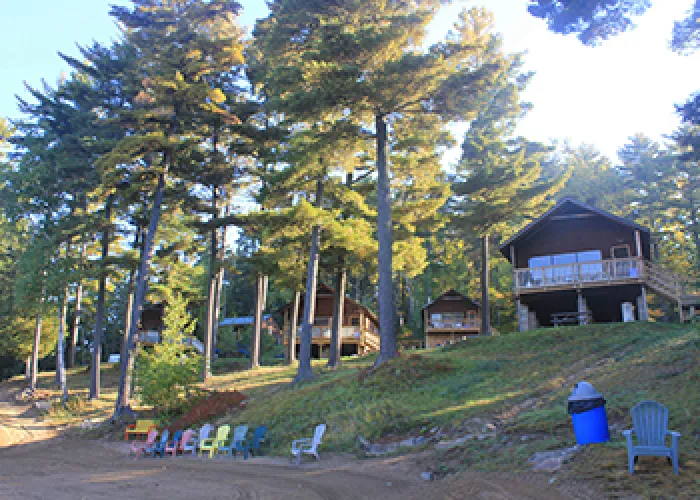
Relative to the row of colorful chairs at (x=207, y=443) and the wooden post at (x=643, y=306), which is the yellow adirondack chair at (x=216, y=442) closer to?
the row of colorful chairs at (x=207, y=443)

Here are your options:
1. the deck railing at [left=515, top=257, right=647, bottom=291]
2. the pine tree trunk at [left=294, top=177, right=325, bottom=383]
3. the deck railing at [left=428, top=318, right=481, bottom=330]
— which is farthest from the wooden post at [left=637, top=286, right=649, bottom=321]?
the pine tree trunk at [left=294, top=177, right=325, bottom=383]

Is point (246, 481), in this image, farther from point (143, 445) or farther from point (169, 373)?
point (169, 373)

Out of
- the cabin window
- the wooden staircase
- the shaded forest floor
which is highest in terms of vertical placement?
the cabin window

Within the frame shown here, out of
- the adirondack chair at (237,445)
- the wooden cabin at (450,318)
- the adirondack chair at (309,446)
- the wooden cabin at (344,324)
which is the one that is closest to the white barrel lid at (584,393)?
the adirondack chair at (309,446)

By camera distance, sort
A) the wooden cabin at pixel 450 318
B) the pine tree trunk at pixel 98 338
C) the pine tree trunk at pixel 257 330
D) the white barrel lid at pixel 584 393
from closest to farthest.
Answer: the white barrel lid at pixel 584 393 < the pine tree trunk at pixel 98 338 < the pine tree trunk at pixel 257 330 < the wooden cabin at pixel 450 318

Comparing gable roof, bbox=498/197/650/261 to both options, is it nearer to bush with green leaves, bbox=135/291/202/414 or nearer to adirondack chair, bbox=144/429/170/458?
bush with green leaves, bbox=135/291/202/414

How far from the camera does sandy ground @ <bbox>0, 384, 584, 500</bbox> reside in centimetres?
696

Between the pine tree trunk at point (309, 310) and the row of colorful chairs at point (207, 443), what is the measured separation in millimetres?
4552

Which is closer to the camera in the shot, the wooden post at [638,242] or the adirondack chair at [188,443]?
the adirondack chair at [188,443]

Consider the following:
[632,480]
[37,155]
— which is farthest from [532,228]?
[37,155]

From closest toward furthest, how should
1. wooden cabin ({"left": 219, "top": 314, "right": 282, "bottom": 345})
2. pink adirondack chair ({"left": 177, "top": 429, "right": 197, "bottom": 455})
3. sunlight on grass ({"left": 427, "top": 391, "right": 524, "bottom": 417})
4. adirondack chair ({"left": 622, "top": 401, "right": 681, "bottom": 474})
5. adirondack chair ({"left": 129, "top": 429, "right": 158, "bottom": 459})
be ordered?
adirondack chair ({"left": 622, "top": 401, "right": 681, "bottom": 474}) → sunlight on grass ({"left": 427, "top": 391, "right": 524, "bottom": 417}) → pink adirondack chair ({"left": 177, "top": 429, "right": 197, "bottom": 455}) → adirondack chair ({"left": 129, "top": 429, "right": 158, "bottom": 459}) → wooden cabin ({"left": 219, "top": 314, "right": 282, "bottom": 345})

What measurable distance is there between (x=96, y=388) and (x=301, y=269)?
1164 centimetres

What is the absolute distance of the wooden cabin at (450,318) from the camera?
3512 centimetres

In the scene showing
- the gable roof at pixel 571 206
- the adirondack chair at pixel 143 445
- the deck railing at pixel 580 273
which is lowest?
the adirondack chair at pixel 143 445
